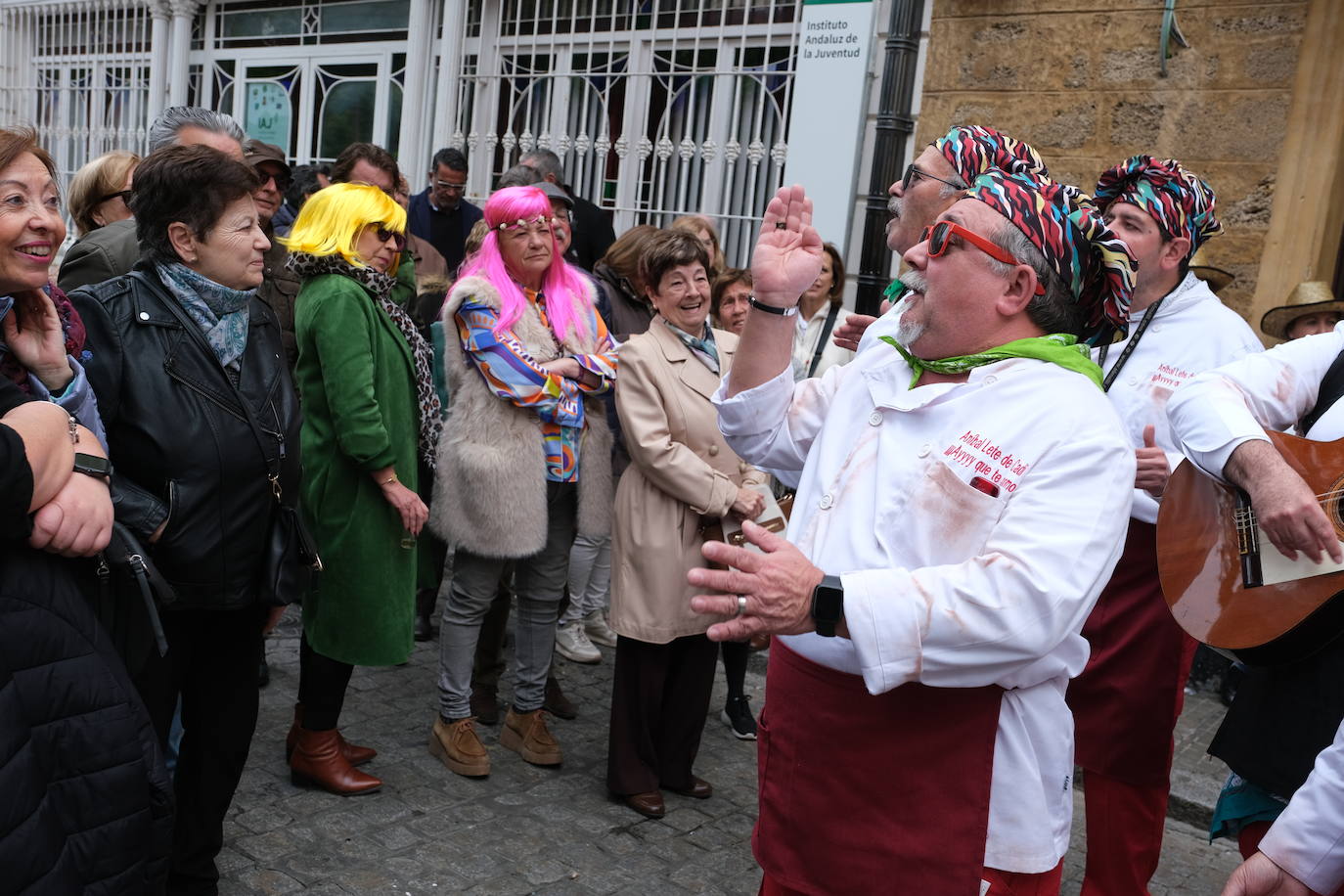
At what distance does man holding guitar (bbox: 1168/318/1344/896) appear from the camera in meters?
1.99

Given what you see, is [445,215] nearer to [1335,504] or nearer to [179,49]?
[1335,504]

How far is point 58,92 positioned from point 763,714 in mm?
14703

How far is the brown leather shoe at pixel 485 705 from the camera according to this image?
15.8ft

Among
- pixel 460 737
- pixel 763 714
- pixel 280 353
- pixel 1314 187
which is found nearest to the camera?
pixel 763 714

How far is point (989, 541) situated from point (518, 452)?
8.40ft

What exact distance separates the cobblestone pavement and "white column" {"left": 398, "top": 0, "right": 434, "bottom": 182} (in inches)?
243

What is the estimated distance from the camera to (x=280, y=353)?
324cm

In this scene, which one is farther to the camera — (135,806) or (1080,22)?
(1080,22)

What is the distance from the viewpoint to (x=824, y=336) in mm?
5902

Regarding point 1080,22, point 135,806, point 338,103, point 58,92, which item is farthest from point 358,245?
point 58,92

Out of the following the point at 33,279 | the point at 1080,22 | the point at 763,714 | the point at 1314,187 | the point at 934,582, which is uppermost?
the point at 1080,22

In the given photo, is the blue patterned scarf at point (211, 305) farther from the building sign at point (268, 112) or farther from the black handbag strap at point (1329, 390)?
the building sign at point (268, 112)

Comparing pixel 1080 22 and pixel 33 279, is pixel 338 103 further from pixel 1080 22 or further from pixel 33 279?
pixel 33 279

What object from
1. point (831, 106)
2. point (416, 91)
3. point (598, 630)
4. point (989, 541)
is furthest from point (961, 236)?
point (416, 91)
